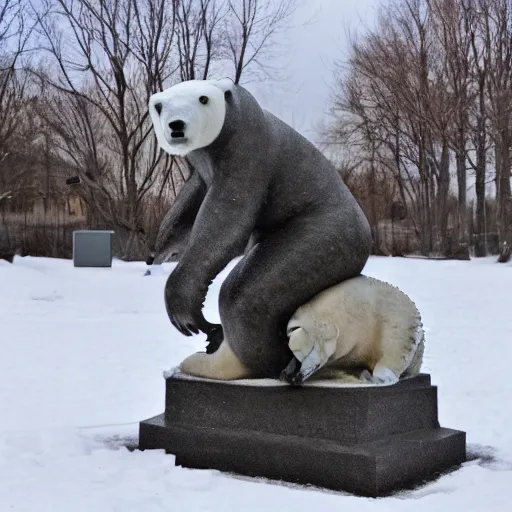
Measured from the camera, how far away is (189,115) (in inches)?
122

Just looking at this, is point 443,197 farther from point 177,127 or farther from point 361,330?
point 177,127

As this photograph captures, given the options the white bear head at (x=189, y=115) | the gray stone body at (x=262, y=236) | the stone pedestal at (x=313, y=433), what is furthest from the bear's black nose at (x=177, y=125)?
the stone pedestal at (x=313, y=433)

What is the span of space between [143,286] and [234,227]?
9853mm

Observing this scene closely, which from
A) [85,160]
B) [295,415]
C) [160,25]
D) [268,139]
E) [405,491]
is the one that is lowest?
[405,491]

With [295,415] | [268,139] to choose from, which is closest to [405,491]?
[295,415]

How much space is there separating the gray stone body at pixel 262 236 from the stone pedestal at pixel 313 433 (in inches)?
8.9

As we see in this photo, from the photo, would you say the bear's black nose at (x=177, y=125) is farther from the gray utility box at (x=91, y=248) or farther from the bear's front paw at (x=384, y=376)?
the gray utility box at (x=91, y=248)

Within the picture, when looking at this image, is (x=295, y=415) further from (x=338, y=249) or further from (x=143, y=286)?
(x=143, y=286)

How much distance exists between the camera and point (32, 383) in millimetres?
5473

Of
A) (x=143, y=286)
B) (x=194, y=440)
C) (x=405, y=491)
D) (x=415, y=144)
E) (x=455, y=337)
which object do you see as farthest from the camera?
(x=415, y=144)

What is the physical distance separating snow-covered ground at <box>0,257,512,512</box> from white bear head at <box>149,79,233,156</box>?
132cm

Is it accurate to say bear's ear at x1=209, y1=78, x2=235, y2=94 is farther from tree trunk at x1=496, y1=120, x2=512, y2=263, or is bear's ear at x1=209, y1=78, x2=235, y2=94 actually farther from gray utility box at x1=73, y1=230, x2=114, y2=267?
tree trunk at x1=496, y1=120, x2=512, y2=263

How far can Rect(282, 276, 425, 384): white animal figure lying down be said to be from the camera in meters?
3.02

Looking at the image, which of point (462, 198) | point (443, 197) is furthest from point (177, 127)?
point (443, 197)
